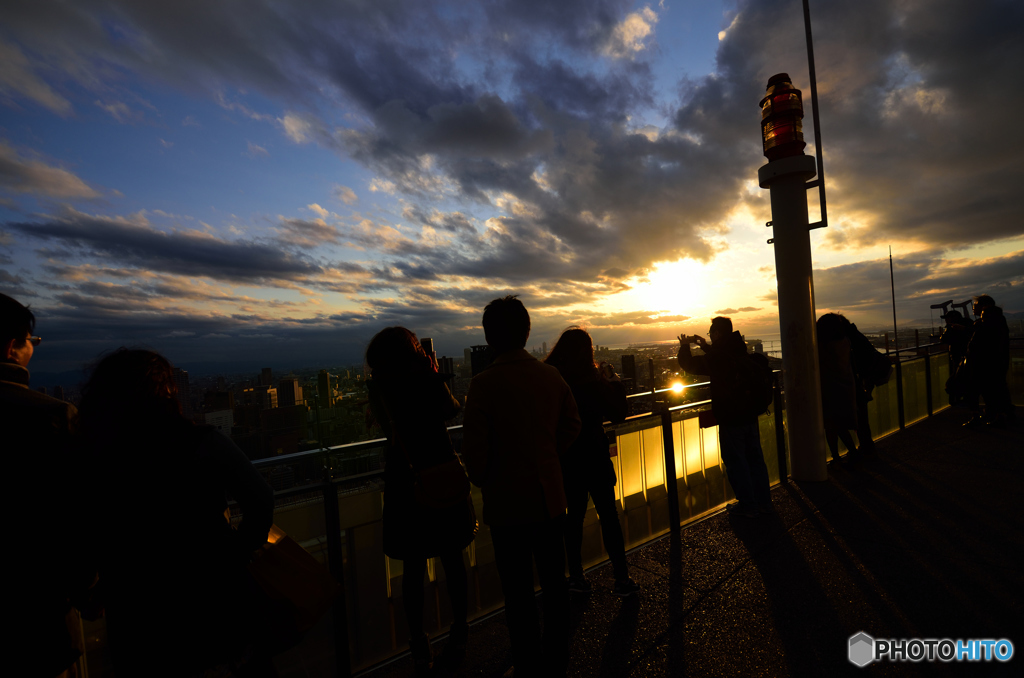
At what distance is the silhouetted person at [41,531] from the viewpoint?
4.83 feet

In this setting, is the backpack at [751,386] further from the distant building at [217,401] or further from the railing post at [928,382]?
the railing post at [928,382]

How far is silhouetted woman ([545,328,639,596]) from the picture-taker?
3076 millimetres

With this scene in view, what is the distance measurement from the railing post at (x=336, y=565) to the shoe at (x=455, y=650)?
0.53 m

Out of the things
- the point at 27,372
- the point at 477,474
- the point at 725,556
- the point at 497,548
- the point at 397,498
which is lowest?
the point at 725,556

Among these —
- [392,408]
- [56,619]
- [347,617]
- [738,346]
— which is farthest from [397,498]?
[738,346]

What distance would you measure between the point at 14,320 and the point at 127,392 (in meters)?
0.63

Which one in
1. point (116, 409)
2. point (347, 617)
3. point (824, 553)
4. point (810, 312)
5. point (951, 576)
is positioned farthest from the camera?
point (810, 312)

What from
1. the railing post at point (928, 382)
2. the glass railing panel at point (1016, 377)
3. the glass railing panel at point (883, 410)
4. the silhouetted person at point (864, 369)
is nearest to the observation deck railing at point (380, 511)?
the silhouetted person at point (864, 369)

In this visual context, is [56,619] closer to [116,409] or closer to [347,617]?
[116,409]

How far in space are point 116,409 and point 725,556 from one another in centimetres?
375

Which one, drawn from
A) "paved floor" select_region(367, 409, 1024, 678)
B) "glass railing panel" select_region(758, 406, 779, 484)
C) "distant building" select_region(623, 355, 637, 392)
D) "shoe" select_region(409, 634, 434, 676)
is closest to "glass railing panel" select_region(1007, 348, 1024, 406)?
"paved floor" select_region(367, 409, 1024, 678)

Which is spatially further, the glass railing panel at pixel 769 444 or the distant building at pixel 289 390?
the glass railing panel at pixel 769 444

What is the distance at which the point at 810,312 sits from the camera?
493 cm

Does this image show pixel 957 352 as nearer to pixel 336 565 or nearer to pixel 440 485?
pixel 440 485
